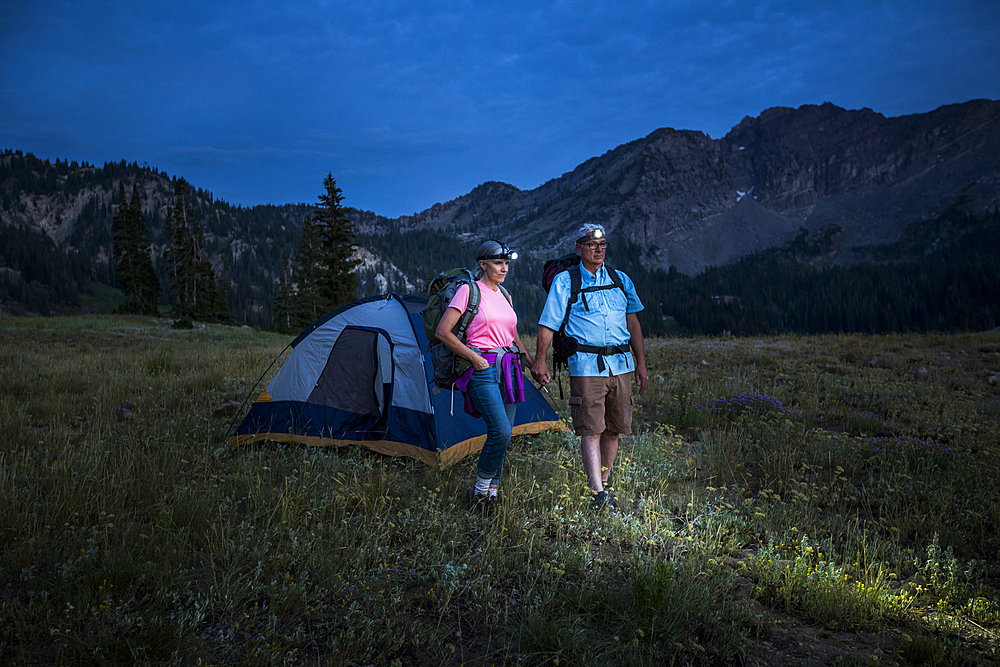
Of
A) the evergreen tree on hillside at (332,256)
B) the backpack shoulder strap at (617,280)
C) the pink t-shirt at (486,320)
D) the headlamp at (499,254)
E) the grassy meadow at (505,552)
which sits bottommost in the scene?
the grassy meadow at (505,552)

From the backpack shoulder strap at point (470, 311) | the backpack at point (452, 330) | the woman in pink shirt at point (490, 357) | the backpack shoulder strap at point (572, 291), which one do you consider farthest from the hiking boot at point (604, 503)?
the backpack shoulder strap at point (470, 311)

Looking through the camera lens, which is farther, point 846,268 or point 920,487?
point 846,268

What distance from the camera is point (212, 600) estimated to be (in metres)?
2.95

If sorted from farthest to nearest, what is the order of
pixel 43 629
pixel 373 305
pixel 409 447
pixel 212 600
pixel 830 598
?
pixel 373 305 < pixel 409 447 < pixel 830 598 < pixel 212 600 < pixel 43 629

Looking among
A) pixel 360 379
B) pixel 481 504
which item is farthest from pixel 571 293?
pixel 360 379

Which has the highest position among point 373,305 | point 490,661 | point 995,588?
point 373,305

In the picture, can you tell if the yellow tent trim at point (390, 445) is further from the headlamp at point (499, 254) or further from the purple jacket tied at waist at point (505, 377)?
the headlamp at point (499, 254)

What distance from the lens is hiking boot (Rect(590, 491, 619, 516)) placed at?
4309 mm

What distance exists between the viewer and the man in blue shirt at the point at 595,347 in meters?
4.23

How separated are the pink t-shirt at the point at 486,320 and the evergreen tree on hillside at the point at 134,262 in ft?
193

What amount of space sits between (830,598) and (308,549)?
11.5ft

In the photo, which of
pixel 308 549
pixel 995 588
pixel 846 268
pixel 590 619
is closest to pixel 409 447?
pixel 308 549

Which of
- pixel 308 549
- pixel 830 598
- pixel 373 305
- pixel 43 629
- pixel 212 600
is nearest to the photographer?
pixel 43 629

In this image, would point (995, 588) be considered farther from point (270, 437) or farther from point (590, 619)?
point (270, 437)
